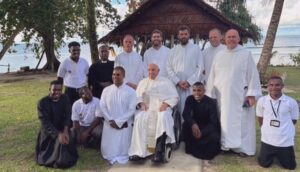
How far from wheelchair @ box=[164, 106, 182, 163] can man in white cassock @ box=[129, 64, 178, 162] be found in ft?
0.36

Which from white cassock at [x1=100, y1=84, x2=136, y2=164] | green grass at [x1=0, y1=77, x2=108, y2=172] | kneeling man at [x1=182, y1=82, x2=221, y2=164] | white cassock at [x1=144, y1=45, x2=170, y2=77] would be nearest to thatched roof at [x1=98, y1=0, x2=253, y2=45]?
green grass at [x1=0, y1=77, x2=108, y2=172]

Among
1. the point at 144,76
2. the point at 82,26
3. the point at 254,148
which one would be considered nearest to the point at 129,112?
the point at 144,76

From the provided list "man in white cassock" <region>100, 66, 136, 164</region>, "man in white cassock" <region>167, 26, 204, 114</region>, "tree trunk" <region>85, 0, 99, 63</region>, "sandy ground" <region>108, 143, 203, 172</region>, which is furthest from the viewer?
"tree trunk" <region>85, 0, 99, 63</region>

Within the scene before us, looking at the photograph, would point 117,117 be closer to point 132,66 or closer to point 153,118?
point 153,118

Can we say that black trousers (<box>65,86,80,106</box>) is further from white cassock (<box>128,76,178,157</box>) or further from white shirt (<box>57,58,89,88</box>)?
white cassock (<box>128,76,178,157</box>)

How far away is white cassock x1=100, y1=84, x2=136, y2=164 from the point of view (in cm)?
663

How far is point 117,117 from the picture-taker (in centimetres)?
670

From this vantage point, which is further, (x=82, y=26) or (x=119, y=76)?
(x=82, y=26)

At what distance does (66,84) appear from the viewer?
7641 millimetres

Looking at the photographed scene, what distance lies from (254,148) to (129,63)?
2741mm

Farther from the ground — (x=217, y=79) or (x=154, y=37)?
(x=154, y=37)

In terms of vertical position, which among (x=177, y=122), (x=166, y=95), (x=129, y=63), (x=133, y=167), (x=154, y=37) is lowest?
(x=133, y=167)

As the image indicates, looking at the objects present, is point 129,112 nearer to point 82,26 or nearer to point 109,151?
point 109,151

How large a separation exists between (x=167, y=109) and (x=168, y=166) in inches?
37.7
